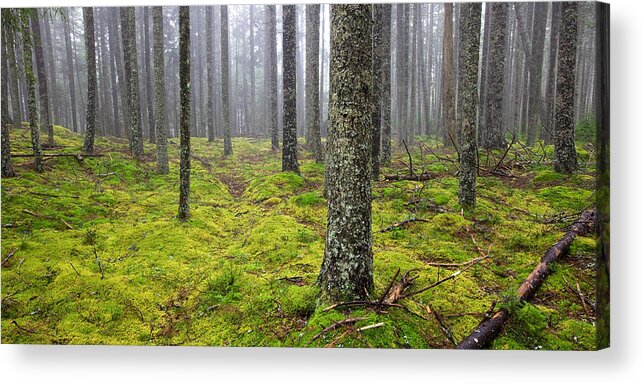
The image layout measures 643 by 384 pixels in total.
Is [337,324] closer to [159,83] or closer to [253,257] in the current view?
[253,257]

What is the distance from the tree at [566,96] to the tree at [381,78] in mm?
2193

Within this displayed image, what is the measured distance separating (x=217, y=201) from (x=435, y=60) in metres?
11.2

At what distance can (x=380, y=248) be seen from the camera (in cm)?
388

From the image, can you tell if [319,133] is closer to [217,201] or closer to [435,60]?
[217,201]

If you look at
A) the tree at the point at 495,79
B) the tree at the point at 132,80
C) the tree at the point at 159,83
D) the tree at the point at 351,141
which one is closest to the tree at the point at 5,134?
the tree at the point at 132,80

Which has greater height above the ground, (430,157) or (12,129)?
(12,129)

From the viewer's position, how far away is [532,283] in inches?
137

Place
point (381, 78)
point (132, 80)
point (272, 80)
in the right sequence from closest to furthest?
point (381, 78)
point (132, 80)
point (272, 80)

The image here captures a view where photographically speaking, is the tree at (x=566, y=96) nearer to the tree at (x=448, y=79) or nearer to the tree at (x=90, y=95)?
the tree at (x=448, y=79)

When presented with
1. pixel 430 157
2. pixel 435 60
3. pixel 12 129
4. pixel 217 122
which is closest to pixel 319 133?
pixel 217 122

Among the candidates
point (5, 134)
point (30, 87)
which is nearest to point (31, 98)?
point (30, 87)

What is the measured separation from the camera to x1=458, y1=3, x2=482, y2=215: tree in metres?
Answer: 4.50

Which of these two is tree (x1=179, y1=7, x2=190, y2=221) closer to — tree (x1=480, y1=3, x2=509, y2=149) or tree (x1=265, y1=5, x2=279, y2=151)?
tree (x1=265, y1=5, x2=279, y2=151)

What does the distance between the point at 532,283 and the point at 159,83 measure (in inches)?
250
